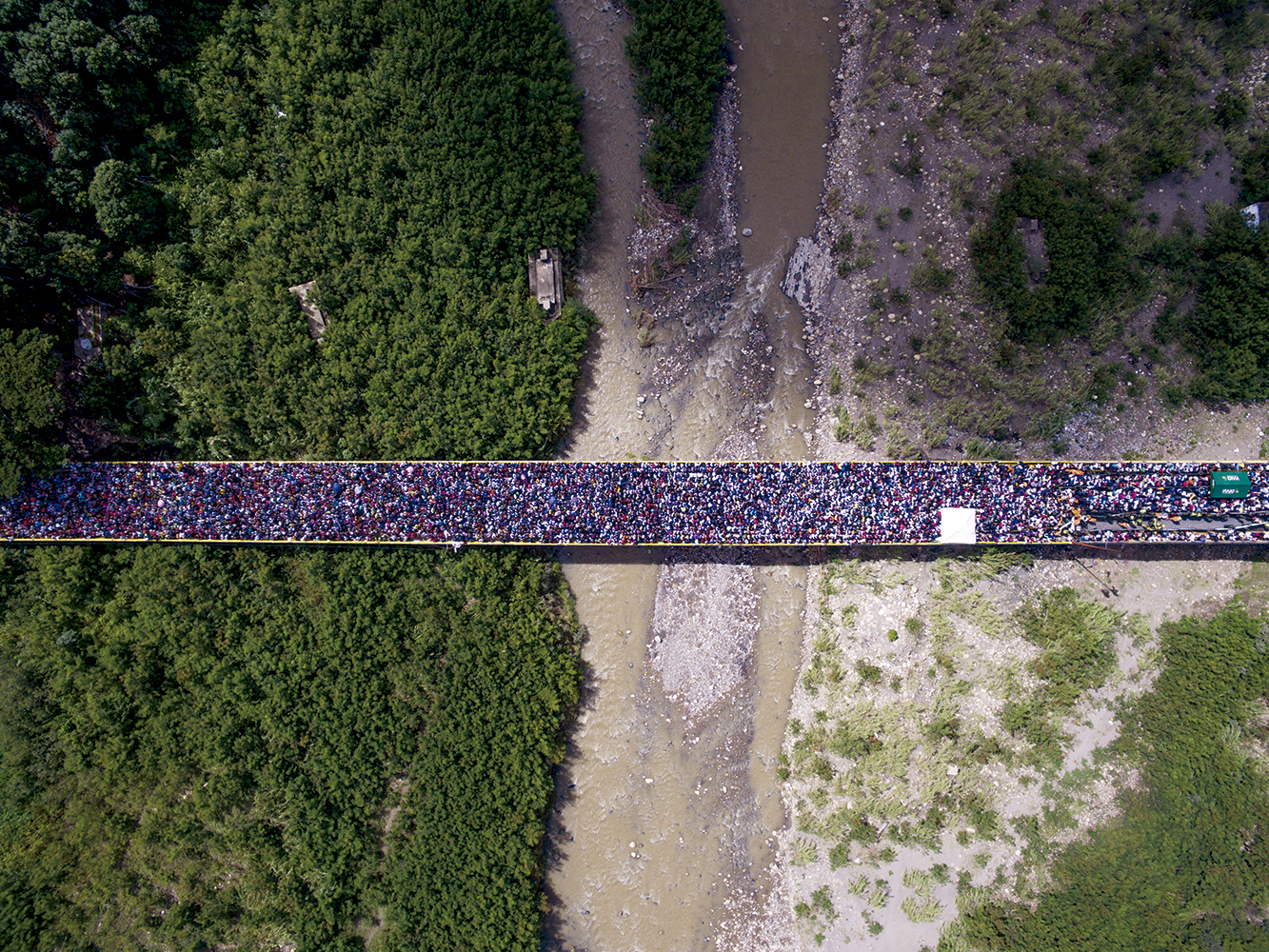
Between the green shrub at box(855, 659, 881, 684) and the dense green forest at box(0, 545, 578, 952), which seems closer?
the dense green forest at box(0, 545, 578, 952)

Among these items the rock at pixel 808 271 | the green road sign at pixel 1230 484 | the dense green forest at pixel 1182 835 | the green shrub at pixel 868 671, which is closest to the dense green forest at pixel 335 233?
the rock at pixel 808 271

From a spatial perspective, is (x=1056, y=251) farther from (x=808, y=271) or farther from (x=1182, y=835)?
(x=1182, y=835)

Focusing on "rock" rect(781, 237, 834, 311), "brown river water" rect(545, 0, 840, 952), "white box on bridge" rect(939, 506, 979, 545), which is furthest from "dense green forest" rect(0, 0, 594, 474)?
"white box on bridge" rect(939, 506, 979, 545)

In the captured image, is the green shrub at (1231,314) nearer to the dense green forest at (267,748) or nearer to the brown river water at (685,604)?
the brown river water at (685,604)

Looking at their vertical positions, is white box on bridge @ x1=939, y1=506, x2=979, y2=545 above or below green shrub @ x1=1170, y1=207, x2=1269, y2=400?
below

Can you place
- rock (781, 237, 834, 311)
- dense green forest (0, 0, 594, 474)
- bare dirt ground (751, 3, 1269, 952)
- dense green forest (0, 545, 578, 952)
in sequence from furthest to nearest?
rock (781, 237, 834, 311) < bare dirt ground (751, 3, 1269, 952) < dense green forest (0, 0, 594, 474) < dense green forest (0, 545, 578, 952)

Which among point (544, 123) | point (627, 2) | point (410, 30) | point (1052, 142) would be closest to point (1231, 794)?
point (1052, 142)

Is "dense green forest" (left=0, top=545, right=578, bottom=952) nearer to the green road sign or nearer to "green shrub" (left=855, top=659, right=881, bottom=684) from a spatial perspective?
"green shrub" (left=855, top=659, right=881, bottom=684)
